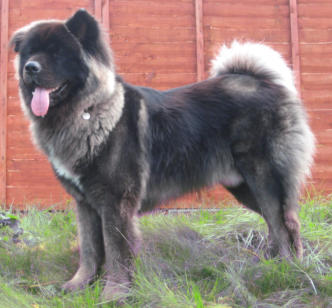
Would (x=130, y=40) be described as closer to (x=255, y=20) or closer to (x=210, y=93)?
(x=255, y=20)

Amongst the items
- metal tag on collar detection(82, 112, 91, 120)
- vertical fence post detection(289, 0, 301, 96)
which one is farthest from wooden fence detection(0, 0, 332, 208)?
metal tag on collar detection(82, 112, 91, 120)

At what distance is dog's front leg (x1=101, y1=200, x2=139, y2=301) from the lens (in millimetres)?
2582

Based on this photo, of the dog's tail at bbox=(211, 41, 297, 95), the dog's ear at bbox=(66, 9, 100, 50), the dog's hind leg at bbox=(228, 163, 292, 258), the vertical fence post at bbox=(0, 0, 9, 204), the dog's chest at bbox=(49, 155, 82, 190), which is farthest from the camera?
the vertical fence post at bbox=(0, 0, 9, 204)

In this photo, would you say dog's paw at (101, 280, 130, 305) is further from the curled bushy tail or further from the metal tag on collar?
the curled bushy tail

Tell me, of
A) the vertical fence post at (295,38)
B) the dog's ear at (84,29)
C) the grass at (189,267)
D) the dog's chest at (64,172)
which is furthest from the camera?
the vertical fence post at (295,38)

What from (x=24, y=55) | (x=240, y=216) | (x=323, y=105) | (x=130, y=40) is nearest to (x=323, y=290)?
(x=240, y=216)

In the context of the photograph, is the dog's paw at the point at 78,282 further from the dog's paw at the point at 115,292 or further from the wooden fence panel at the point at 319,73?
the wooden fence panel at the point at 319,73

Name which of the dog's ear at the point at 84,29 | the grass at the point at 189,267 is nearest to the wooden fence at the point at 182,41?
the grass at the point at 189,267

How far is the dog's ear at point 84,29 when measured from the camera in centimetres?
283

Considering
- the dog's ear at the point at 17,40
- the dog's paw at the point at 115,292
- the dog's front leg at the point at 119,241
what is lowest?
the dog's paw at the point at 115,292

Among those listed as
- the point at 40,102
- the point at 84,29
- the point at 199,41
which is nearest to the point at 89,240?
the point at 40,102

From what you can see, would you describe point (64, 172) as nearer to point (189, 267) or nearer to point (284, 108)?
point (189, 267)

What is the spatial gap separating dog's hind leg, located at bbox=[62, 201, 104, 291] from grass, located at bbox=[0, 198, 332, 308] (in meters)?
0.13

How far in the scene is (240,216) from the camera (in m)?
3.70
